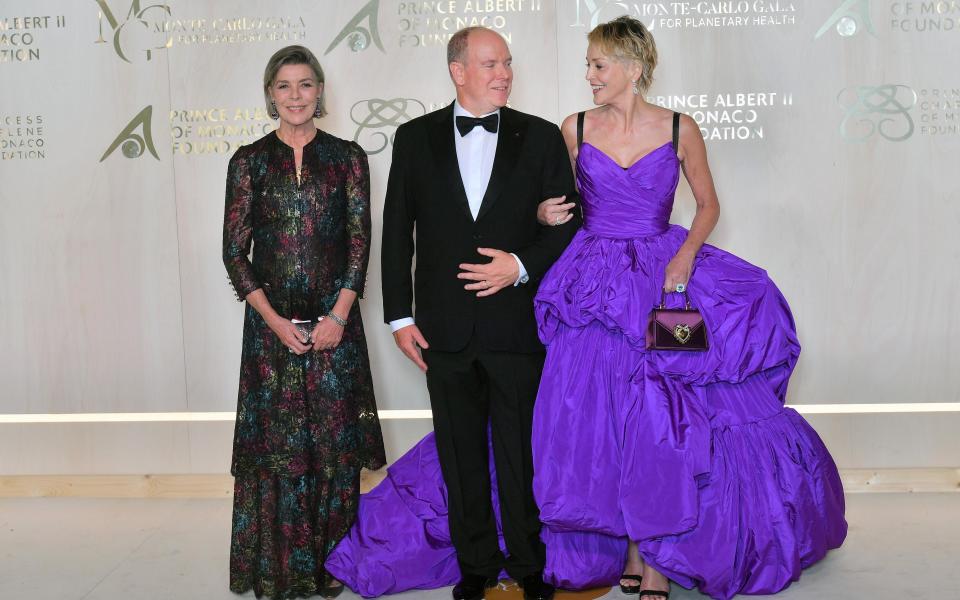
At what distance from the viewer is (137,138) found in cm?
528

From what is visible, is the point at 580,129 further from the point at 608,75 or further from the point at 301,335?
the point at 301,335

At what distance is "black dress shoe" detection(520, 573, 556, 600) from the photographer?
3.79m

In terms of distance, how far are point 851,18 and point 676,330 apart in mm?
2186

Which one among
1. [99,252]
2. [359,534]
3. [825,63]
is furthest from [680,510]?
[99,252]

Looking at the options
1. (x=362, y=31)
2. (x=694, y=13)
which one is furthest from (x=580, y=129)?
(x=362, y=31)

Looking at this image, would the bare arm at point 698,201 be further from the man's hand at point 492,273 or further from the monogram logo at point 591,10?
the monogram logo at point 591,10

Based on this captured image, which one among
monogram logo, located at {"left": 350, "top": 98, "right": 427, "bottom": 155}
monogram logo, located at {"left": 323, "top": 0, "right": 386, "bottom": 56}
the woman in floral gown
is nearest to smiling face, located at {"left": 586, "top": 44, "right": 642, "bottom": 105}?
the woman in floral gown

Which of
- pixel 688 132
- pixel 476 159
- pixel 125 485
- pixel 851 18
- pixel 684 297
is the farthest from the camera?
pixel 125 485

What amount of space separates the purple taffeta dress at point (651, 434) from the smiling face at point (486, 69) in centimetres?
47

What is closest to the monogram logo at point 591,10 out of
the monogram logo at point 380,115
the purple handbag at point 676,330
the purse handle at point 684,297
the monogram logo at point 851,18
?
the monogram logo at point 380,115

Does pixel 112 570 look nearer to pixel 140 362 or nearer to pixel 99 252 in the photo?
pixel 140 362

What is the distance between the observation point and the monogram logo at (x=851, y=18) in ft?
16.3

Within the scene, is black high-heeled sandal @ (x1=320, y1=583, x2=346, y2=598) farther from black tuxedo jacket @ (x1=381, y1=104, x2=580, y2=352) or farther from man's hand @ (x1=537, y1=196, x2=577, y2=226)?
man's hand @ (x1=537, y1=196, x2=577, y2=226)

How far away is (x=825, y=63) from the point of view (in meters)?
4.99
